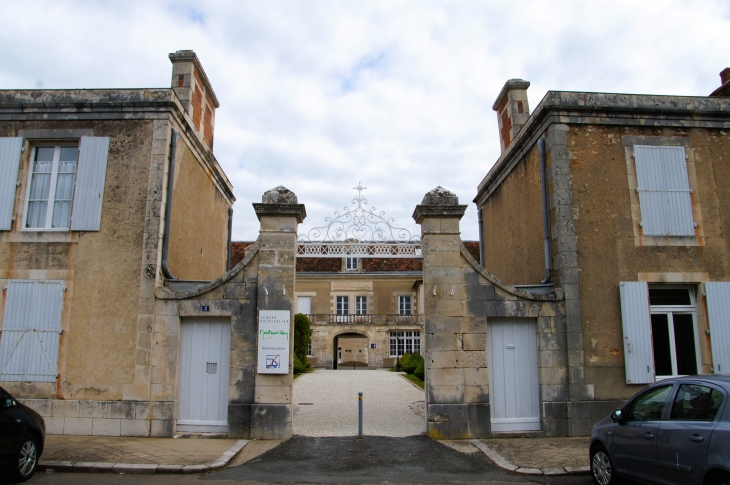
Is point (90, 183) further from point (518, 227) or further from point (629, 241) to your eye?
point (629, 241)

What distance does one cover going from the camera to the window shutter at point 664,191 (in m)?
8.66

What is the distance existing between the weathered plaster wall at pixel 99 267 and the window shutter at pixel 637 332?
25.0ft

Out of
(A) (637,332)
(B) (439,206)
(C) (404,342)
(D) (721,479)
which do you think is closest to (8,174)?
(B) (439,206)

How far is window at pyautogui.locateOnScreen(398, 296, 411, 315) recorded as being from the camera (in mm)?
33125

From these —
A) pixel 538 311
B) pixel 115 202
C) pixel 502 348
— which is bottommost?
pixel 502 348

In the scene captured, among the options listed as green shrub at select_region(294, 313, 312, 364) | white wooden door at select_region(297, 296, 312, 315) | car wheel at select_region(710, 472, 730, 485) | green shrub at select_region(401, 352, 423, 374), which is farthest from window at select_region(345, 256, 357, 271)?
car wheel at select_region(710, 472, 730, 485)

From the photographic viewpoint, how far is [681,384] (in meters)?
4.99

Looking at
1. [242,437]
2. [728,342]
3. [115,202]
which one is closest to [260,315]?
[242,437]

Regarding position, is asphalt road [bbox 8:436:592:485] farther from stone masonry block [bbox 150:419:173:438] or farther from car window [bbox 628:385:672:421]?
stone masonry block [bbox 150:419:173:438]

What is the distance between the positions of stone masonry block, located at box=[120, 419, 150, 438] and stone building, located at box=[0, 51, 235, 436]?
0.05ft

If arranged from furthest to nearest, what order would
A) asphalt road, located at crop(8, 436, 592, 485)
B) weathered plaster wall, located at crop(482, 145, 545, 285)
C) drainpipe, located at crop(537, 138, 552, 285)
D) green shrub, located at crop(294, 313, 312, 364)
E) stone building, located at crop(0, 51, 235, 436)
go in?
green shrub, located at crop(294, 313, 312, 364)
weathered plaster wall, located at crop(482, 145, 545, 285)
drainpipe, located at crop(537, 138, 552, 285)
stone building, located at crop(0, 51, 235, 436)
asphalt road, located at crop(8, 436, 592, 485)

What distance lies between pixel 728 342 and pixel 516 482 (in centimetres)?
472

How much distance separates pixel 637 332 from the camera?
27.0 ft

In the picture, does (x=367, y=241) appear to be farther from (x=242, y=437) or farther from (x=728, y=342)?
(x=728, y=342)
